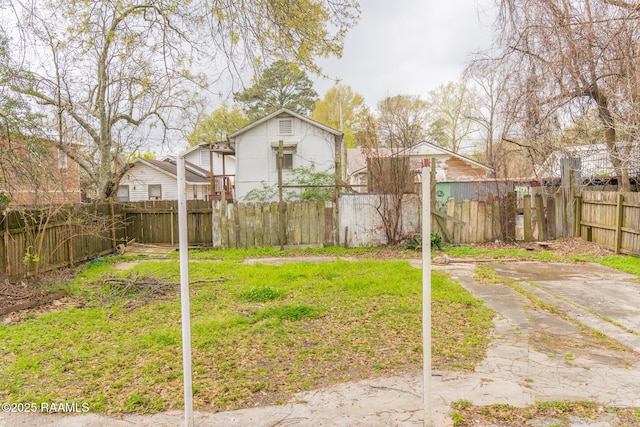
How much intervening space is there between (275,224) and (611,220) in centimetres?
879

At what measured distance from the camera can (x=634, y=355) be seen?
4.25 m

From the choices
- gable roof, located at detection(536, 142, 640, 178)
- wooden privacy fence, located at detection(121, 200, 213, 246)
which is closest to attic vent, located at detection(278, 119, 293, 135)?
wooden privacy fence, located at detection(121, 200, 213, 246)

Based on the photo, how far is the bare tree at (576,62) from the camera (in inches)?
347

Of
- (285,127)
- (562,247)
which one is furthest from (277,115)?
(562,247)

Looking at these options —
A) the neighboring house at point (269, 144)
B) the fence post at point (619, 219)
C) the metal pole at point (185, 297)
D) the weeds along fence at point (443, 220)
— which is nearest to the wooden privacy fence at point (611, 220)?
the fence post at point (619, 219)

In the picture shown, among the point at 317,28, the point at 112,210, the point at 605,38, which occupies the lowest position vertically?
the point at 112,210

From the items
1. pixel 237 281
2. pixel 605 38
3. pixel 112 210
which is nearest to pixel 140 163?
pixel 112 210

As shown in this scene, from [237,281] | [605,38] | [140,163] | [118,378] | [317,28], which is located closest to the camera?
[118,378]

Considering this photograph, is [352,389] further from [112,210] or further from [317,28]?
[112,210]

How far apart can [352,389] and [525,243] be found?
33.1ft

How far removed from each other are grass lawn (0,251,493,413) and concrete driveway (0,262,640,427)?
0.18 meters

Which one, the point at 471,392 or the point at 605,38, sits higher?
the point at 605,38

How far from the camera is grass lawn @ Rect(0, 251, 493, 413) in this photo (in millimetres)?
3680

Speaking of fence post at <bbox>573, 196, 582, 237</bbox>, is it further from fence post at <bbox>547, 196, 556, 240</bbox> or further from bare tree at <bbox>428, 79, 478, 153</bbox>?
bare tree at <bbox>428, 79, 478, 153</bbox>
